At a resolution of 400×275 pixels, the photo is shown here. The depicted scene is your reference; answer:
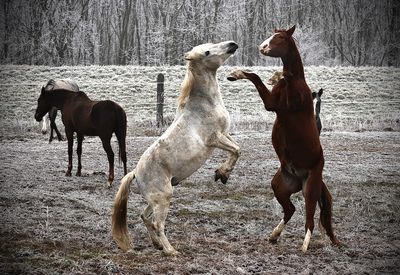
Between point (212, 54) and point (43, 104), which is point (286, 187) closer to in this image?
point (212, 54)

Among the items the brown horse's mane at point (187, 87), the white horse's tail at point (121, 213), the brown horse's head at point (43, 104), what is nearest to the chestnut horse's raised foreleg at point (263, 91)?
the brown horse's mane at point (187, 87)

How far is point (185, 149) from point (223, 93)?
17607 mm

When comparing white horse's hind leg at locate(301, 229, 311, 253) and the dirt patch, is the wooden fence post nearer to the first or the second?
the dirt patch

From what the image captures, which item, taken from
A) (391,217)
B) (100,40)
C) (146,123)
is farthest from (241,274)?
(100,40)

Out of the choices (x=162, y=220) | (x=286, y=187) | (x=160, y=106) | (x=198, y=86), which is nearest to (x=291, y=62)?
(x=198, y=86)

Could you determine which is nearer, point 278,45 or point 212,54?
point 278,45

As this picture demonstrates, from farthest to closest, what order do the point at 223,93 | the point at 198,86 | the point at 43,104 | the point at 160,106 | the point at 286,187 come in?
the point at 223,93 → the point at 160,106 → the point at 43,104 → the point at 198,86 → the point at 286,187

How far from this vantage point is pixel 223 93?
22.3 meters

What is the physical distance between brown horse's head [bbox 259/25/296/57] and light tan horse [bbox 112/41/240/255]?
54 centimetres

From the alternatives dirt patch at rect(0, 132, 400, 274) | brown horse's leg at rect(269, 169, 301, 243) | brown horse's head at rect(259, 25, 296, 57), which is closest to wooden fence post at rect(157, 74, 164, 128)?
dirt patch at rect(0, 132, 400, 274)

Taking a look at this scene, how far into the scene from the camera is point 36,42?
3259cm

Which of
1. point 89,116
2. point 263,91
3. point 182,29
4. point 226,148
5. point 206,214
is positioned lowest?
point 206,214

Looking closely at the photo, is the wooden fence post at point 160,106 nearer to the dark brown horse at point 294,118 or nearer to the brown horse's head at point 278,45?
the dark brown horse at point 294,118

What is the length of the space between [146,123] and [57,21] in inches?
751
